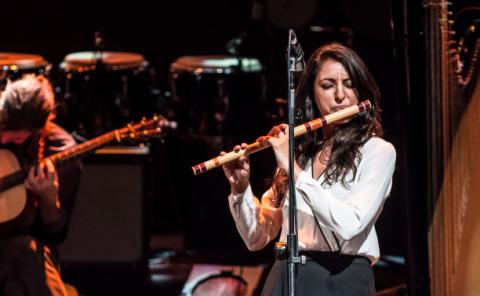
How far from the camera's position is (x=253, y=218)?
144 inches

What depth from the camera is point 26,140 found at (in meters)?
4.78

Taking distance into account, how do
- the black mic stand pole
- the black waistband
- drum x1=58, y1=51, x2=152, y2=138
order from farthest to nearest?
drum x1=58, y1=51, x2=152, y2=138, the black waistband, the black mic stand pole

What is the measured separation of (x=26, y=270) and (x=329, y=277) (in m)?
1.75

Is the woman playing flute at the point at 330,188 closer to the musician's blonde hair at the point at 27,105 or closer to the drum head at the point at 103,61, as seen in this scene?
the musician's blonde hair at the point at 27,105

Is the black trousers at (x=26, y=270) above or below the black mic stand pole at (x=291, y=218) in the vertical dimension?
below

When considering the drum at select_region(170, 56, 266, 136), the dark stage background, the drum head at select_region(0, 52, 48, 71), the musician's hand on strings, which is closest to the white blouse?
the dark stage background

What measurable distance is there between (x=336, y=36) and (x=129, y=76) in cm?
155

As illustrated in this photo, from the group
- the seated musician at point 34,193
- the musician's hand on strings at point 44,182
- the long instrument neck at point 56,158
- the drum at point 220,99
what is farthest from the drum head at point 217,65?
the musician's hand on strings at point 44,182

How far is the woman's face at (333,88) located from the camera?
11.6ft

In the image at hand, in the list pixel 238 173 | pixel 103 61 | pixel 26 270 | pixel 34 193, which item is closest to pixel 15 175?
pixel 34 193

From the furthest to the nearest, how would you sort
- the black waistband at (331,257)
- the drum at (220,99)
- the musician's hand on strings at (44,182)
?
the drum at (220,99) < the musician's hand on strings at (44,182) < the black waistband at (331,257)

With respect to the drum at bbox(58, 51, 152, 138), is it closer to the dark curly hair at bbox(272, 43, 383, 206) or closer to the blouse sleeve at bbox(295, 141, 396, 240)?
the dark curly hair at bbox(272, 43, 383, 206)

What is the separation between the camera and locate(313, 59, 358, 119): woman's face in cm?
355

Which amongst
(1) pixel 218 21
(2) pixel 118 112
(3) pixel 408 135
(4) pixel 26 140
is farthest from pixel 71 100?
(3) pixel 408 135
